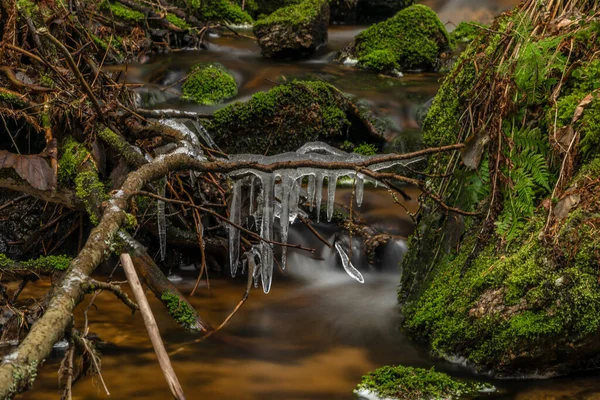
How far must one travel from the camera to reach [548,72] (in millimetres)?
4105

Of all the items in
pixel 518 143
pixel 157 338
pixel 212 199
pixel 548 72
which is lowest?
pixel 212 199

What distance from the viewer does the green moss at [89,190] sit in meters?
4.64

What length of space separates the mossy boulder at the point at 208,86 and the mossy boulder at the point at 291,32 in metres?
1.46

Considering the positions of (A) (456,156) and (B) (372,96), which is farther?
(B) (372,96)

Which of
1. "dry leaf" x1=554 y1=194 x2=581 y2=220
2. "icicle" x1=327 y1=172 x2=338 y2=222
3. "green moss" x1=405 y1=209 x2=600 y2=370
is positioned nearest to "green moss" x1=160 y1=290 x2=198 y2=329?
"icicle" x1=327 y1=172 x2=338 y2=222

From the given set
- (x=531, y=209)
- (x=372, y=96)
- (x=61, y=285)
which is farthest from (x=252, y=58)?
(x=61, y=285)

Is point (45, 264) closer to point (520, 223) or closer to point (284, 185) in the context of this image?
point (284, 185)

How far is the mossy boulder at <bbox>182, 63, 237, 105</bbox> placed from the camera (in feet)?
28.0

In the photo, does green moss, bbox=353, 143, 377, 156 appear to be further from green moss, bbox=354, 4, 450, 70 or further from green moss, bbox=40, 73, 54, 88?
green moss, bbox=40, 73, 54, 88

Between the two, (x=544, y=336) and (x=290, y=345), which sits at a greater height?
(x=544, y=336)

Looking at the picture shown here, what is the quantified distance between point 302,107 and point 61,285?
16.7ft

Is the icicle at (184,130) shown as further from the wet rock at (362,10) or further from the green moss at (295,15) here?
the wet rock at (362,10)

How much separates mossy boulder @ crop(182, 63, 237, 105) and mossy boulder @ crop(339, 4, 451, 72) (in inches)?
87.0

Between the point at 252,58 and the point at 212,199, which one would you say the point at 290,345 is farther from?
the point at 252,58
